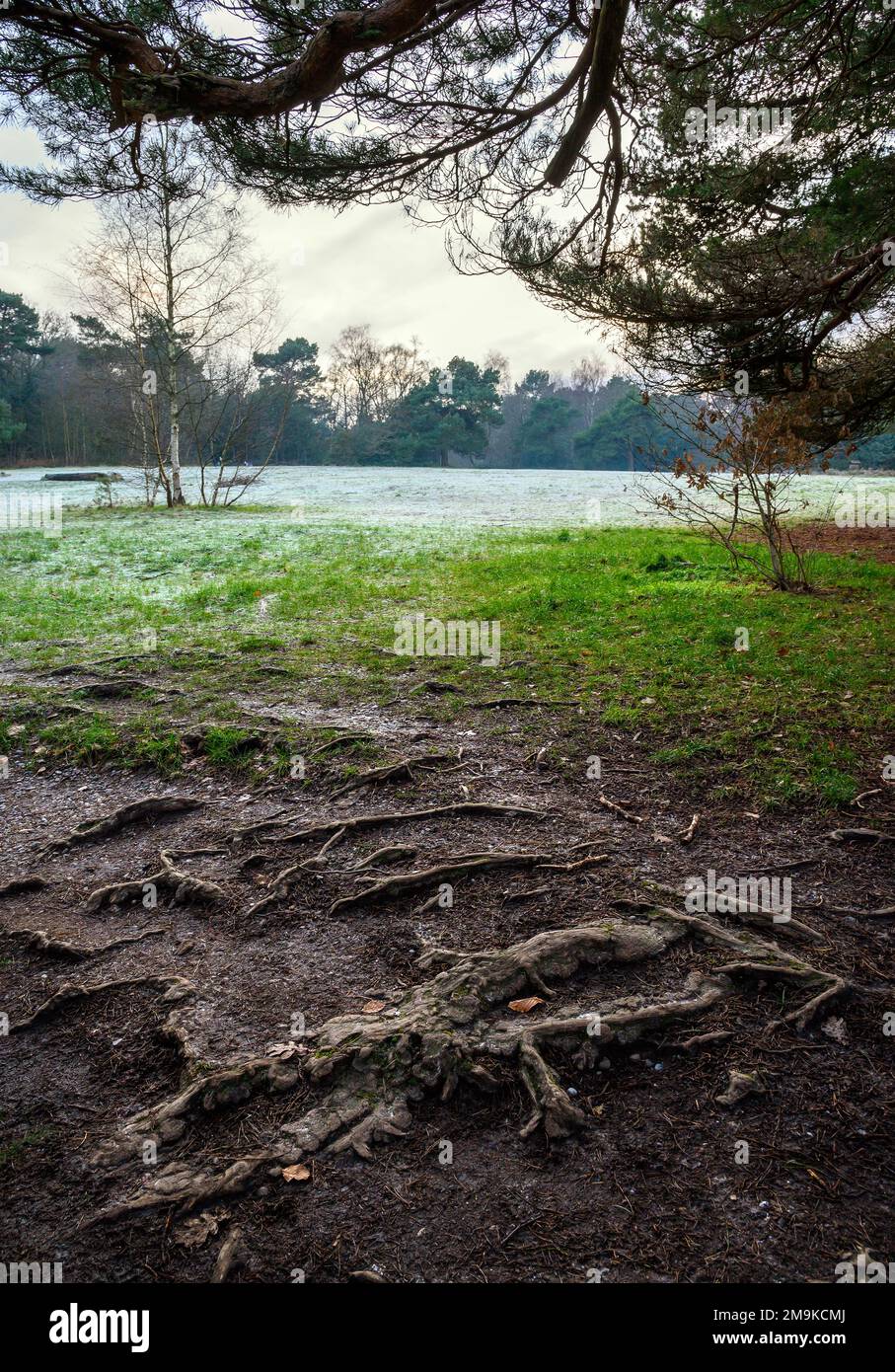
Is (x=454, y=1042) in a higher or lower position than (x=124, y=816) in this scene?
lower

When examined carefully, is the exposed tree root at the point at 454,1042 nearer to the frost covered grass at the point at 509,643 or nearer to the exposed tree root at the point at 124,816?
the frost covered grass at the point at 509,643

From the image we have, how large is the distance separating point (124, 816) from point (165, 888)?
3.45 feet

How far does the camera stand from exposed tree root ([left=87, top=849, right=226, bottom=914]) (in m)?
4.43

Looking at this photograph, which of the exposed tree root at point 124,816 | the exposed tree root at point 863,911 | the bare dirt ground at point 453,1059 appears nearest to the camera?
the bare dirt ground at point 453,1059

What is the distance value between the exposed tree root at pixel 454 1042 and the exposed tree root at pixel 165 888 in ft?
4.66

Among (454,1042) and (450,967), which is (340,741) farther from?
(454,1042)

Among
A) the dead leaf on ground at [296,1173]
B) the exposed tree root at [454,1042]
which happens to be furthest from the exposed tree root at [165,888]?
the dead leaf on ground at [296,1173]

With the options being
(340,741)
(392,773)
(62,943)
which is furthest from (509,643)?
(62,943)

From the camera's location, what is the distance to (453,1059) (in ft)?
9.99

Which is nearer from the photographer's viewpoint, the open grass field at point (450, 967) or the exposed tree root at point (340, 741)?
the open grass field at point (450, 967)

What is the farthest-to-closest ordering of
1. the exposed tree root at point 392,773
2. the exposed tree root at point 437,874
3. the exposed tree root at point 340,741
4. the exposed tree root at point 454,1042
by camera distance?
the exposed tree root at point 340,741 → the exposed tree root at point 392,773 → the exposed tree root at point 437,874 → the exposed tree root at point 454,1042

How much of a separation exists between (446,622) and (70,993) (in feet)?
23.1

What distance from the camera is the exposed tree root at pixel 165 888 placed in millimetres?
4426

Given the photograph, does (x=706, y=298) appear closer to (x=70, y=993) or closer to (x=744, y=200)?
(x=744, y=200)
